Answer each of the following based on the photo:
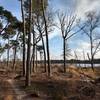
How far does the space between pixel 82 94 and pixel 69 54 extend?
1949 inches

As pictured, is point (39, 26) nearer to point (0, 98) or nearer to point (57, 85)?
point (57, 85)

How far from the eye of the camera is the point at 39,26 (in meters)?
43.4

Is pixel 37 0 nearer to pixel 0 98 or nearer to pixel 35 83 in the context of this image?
pixel 35 83

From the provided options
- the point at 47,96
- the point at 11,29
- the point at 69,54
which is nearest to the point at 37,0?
the point at 11,29

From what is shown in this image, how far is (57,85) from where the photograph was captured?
23.4 metres

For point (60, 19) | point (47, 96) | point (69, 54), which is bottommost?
point (47, 96)

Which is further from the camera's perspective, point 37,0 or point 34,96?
point 37,0

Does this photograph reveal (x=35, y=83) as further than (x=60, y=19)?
No

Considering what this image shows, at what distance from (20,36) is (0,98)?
106ft

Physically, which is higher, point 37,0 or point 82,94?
point 37,0

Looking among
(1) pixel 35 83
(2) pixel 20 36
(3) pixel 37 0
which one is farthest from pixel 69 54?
(1) pixel 35 83

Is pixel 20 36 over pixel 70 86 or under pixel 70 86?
over

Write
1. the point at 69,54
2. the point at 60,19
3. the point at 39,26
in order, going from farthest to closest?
the point at 69,54
the point at 60,19
the point at 39,26

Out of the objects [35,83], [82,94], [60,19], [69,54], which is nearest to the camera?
[82,94]
